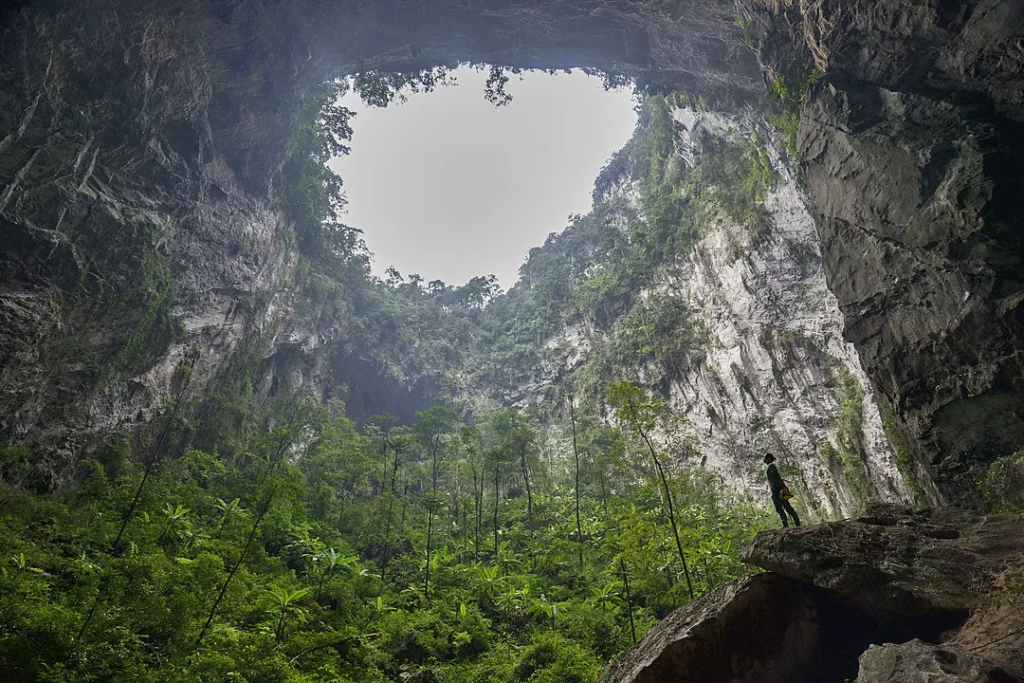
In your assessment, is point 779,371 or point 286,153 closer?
point 779,371

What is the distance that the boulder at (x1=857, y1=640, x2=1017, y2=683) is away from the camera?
142 inches

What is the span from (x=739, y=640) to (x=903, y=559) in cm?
213

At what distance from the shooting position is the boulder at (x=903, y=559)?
17.6 ft

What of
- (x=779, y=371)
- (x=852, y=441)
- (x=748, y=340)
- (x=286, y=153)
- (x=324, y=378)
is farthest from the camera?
(x=324, y=378)

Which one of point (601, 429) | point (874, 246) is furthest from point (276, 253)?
point (874, 246)

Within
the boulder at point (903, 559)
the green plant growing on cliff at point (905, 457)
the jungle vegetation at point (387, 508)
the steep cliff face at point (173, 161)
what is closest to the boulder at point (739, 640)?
the boulder at point (903, 559)

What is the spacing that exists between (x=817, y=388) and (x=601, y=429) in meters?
8.33

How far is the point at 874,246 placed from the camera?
34.6 ft

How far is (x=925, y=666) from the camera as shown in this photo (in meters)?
3.92

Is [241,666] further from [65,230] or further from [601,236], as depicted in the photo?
[601,236]

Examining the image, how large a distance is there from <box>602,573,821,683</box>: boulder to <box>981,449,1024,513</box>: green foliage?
365 cm

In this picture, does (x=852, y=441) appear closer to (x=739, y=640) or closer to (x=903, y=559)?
(x=903, y=559)

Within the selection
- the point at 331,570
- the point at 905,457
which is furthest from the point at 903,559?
the point at 331,570

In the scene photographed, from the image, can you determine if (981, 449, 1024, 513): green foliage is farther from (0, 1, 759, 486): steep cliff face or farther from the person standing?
(0, 1, 759, 486): steep cliff face
